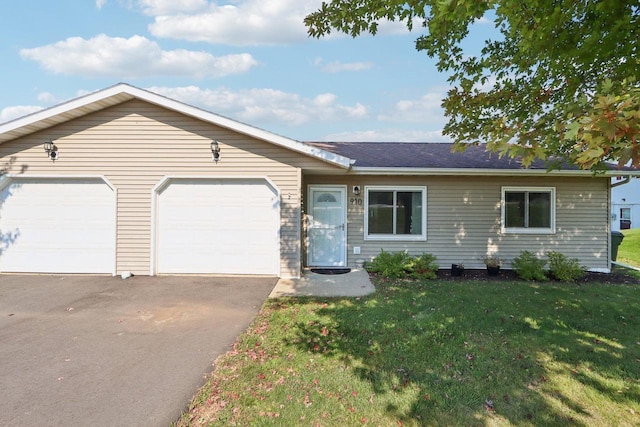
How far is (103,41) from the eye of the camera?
392 inches

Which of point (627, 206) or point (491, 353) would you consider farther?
point (627, 206)

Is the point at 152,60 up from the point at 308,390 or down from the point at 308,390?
up

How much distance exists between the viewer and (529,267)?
768 centimetres

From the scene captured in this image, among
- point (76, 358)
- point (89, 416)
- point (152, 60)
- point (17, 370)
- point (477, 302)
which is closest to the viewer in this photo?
point (89, 416)

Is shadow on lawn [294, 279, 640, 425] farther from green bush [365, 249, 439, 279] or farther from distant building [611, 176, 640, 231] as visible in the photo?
distant building [611, 176, 640, 231]

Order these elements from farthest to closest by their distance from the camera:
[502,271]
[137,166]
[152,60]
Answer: [152,60] → [502,271] → [137,166]

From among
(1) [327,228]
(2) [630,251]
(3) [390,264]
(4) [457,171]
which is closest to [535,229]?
(4) [457,171]

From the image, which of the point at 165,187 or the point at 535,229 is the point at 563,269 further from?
the point at 165,187

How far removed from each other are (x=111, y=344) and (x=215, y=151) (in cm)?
448

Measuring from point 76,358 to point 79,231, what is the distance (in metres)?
4.99

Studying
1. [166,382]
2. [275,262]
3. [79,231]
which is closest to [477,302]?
[275,262]

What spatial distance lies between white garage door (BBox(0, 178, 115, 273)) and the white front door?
490 centimetres

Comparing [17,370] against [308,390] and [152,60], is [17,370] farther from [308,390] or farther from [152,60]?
[152,60]

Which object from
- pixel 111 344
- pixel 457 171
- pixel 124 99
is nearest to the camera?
pixel 111 344
